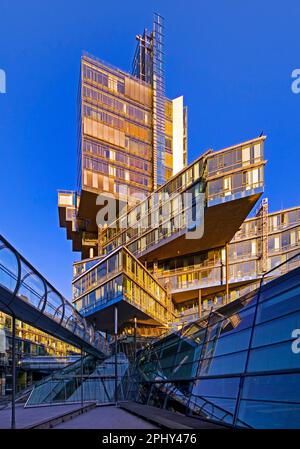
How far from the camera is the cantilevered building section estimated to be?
65.9 metres

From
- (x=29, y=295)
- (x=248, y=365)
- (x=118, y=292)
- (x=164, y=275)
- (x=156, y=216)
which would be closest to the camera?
(x=248, y=365)

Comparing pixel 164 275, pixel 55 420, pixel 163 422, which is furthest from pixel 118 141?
pixel 163 422

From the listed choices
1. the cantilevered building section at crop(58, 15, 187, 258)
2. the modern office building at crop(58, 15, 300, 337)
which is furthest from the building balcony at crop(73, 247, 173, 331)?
the cantilevered building section at crop(58, 15, 187, 258)

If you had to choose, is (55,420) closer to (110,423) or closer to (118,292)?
(110,423)

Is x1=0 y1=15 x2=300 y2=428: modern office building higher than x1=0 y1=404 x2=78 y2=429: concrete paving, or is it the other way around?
x1=0 y1=15 x2=300 y2=428: modern office building

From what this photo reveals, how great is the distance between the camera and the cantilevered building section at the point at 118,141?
65.9 meters

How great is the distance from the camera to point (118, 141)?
69.4 metres

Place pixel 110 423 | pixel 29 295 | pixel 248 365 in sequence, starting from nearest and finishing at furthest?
pixel 248 365 < pixel 29 295 < pixel 110 423

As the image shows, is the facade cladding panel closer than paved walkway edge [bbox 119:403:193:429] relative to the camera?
Yes

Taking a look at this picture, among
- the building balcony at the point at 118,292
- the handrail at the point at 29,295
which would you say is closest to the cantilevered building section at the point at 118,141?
the building balcony at the point at 118,292

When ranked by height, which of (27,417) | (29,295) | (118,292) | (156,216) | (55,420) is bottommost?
(27,417)

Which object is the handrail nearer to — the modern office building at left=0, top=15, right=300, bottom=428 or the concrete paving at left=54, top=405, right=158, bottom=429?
the modern office building at left=0, top=15, right=300, bottom=428

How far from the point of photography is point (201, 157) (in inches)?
1916

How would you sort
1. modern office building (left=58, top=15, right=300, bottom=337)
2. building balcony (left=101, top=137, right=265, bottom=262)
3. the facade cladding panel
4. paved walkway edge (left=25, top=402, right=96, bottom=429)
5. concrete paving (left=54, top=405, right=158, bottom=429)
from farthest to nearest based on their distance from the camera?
building balcony (left=101, top=137, right=265, bottom=262), modern office building (left=58, top=15, right=300, bottom=337), paved walkway edge (left=25, top=402, right=96, bottom=429), concrete paving (left=54, top=405, right=158, bottom=429), the facade cladding panel
